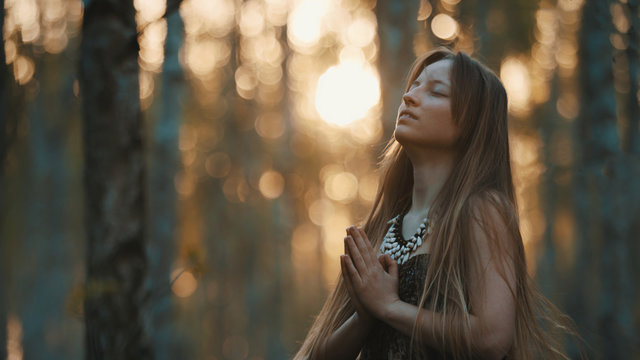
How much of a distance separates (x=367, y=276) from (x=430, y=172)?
1.65ft

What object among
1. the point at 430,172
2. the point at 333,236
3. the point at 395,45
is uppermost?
the point at 395,45

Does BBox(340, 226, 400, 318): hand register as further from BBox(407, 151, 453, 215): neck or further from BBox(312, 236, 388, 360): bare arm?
BBox(407, 151, 453, 215): neck

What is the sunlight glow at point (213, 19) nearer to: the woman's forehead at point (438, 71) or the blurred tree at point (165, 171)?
the blurred tree at point (165, 171)

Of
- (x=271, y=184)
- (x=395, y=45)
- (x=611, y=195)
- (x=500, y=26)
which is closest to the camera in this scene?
(x=611, y=195)

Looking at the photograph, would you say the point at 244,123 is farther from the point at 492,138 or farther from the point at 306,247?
the point at 492,138

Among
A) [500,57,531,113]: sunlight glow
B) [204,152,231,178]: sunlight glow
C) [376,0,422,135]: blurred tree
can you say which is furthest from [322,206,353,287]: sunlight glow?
[376,0,422,135]: blurred tree

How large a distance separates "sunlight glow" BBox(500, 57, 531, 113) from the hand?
1103 cm

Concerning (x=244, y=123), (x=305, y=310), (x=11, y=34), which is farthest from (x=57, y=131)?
(x=11, y=34)

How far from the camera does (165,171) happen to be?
1187 centimetres

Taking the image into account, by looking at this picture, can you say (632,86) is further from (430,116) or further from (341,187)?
(341,187)

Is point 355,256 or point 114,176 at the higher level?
point 114,176

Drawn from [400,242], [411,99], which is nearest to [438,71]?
[411,99]

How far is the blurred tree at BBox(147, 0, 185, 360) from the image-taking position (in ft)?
31.8

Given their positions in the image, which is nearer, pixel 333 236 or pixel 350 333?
pixel 350 333
